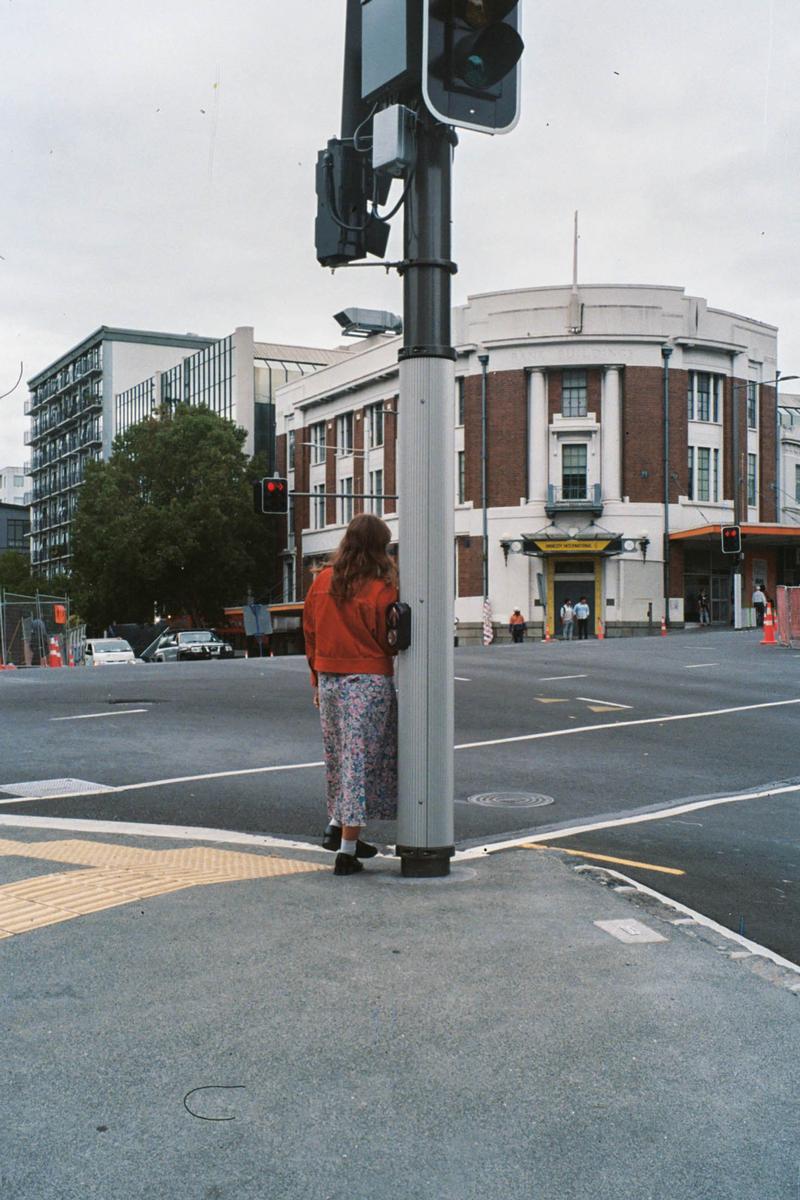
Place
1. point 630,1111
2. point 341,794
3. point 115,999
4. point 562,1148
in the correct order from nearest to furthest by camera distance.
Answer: point 562,1148 < point 630,1111 < point 115,999 < point 341,794

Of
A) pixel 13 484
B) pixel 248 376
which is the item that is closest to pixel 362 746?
pixel 248 376

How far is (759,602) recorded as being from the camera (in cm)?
4866

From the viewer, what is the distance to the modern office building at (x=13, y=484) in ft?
523

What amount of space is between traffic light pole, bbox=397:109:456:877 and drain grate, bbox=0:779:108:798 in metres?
4.46

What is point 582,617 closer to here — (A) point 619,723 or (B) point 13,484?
(A) point 619,723

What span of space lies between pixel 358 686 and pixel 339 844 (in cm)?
87

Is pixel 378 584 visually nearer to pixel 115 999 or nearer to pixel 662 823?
pixel 115 999

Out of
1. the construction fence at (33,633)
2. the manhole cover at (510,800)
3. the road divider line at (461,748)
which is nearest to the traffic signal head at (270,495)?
the construction fence at (33,633)

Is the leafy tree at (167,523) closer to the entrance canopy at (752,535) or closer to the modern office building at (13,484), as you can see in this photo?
the entrance canopy at (752,535)

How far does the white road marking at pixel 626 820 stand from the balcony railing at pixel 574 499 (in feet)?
132

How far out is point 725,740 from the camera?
1348 cm

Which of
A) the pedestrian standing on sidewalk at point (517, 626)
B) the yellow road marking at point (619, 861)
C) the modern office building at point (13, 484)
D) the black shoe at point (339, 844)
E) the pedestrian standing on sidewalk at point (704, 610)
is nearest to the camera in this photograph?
the black shoe at point (339, 844)

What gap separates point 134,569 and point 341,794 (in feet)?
174

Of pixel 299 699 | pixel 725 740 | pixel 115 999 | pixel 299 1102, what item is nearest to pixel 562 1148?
pixel 299 1102
